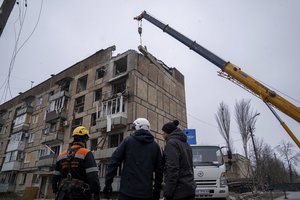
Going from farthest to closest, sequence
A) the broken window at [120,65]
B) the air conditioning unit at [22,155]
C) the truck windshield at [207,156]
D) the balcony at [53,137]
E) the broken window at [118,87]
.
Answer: the air conditioning unit at [22,155], the balcony at [53,137], the broken window at [120,65], the broken window at [118,87], the truck windshield at [207,156]

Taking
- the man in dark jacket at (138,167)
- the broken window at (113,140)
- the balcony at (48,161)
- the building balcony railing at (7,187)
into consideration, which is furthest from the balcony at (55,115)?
the man in dark jacket at (138,167)

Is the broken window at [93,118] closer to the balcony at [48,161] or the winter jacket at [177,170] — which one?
the balcony at [48,161]

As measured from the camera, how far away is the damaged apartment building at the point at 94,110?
21.7 metres

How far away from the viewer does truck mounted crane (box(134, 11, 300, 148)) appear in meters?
11.5

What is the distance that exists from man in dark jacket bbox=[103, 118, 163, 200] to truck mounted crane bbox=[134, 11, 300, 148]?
32.9ft

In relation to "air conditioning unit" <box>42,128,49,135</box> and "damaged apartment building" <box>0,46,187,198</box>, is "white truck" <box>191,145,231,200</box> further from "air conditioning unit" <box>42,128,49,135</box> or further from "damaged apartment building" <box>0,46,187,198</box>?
"air conditioning unit" <box>42,128,49,135</box>

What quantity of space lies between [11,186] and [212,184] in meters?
30.0

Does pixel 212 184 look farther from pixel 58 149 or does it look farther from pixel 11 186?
pixel 11 186

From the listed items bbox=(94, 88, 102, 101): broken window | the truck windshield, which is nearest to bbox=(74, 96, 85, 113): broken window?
bbox=(94, 88, 102, 101): broken window

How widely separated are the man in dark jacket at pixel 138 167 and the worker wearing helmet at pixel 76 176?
1.61ft

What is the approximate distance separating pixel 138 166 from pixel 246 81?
10.9 metres

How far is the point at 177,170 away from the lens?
3.51m

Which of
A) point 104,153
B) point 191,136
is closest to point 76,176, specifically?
point 191,136

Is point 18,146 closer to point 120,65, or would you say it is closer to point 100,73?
point 100,73
